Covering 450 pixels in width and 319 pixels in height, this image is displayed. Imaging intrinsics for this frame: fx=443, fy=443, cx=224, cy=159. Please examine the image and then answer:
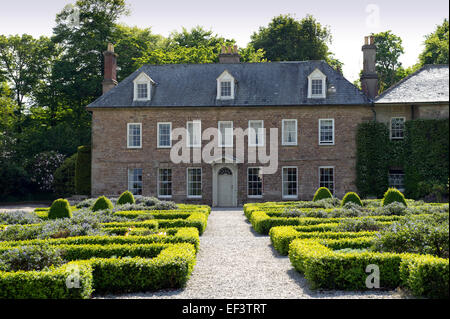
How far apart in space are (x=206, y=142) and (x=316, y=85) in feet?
26.4

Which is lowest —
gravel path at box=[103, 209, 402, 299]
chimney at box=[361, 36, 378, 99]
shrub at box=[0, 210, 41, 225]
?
gravel path at box=[103, 209, 402, 299]

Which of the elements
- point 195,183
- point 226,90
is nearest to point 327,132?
point 226,90

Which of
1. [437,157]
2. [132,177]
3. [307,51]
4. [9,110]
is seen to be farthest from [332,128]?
[9,110]

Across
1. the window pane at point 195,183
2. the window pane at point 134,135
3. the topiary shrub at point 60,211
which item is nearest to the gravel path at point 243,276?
the topiary shrub at point 60,211

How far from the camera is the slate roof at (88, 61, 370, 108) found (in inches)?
1126

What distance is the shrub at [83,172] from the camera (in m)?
31.0

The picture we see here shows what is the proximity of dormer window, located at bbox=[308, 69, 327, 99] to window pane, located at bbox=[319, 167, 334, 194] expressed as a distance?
468cm

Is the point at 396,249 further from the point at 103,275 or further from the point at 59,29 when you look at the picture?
the point at 59,29

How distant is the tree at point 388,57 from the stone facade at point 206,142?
10572 mm

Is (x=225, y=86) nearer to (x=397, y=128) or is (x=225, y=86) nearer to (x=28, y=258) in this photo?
(x=397, y=128)

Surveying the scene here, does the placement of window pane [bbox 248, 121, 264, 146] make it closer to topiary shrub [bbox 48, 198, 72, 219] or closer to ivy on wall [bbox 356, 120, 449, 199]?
ivy on wall [bbox 356, 120, 449, 199]

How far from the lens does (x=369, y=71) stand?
96.8 ft

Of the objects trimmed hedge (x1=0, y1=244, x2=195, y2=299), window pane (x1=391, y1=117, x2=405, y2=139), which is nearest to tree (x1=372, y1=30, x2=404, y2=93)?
window pane (x1=391, y1=117, x2=405, y2=139)

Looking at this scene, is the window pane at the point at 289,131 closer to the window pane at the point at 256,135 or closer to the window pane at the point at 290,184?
the window pane at the point at 256,135
